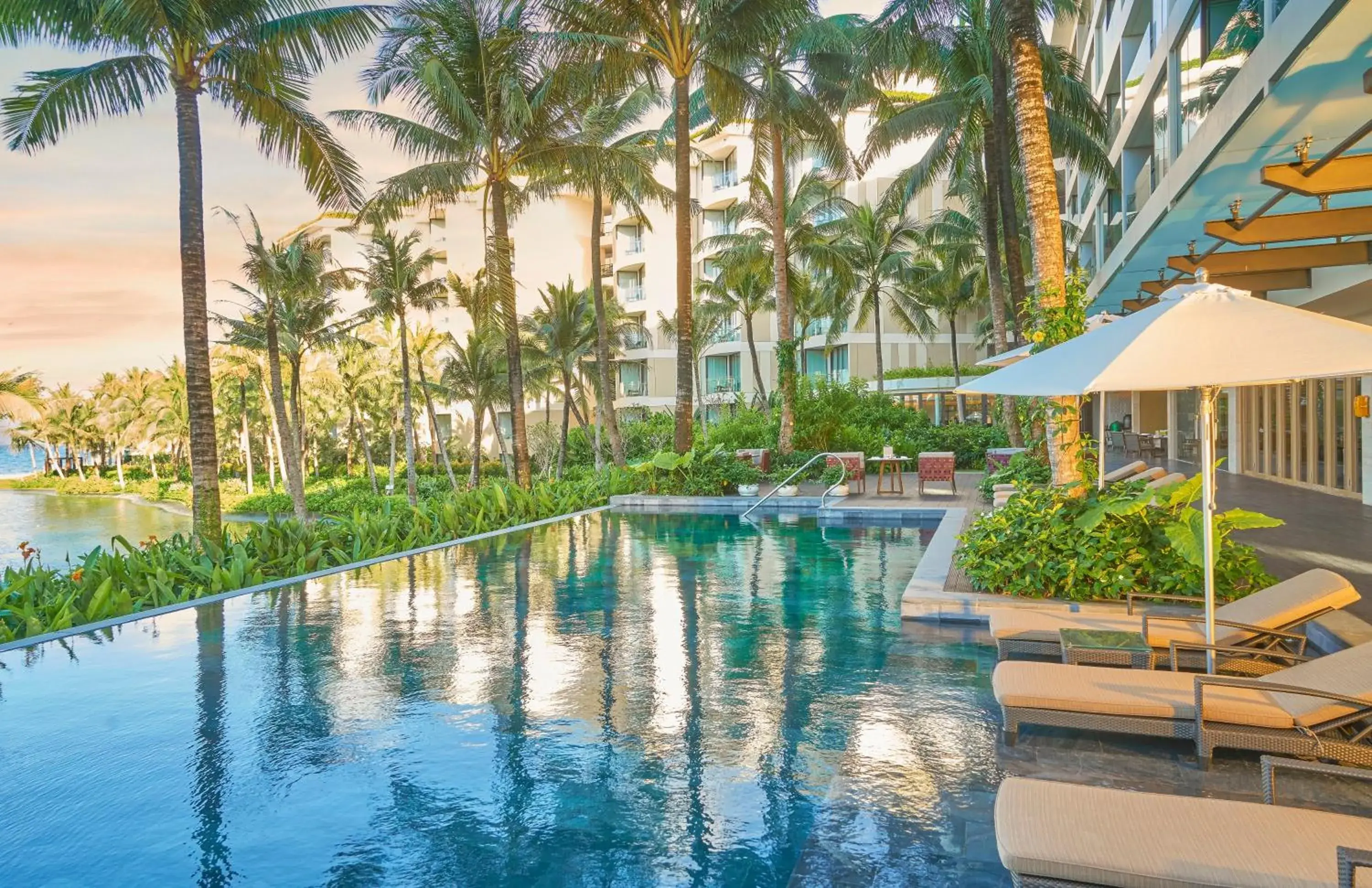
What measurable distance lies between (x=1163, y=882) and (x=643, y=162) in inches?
766

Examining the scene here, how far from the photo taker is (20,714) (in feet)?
19.5

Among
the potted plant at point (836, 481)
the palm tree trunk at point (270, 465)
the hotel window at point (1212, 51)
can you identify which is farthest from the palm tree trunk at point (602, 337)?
the palm tree trunk at point (270, 465)

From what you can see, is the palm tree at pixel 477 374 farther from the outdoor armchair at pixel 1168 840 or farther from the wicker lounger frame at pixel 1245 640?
the outdoor armchair at pixel 1168 840

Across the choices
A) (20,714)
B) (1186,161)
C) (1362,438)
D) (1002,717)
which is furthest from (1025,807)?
(1362,438)

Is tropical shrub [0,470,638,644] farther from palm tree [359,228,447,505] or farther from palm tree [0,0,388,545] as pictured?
palm tree [359,228,447,505]

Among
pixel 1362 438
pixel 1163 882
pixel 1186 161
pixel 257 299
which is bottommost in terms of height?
pixel 1163 882

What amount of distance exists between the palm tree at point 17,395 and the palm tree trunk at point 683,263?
36.0 metres

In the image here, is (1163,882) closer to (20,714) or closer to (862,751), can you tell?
(862,751)

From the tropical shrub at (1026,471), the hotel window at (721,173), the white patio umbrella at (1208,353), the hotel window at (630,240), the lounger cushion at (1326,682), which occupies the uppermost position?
the hotel window at (721,173)

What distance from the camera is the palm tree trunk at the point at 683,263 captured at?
17891mm

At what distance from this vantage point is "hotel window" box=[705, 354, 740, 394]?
4497 centimetres

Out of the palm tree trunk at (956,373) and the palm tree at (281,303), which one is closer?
the palm tree at (281,303)

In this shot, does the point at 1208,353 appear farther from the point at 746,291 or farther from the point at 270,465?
the point at 270,465

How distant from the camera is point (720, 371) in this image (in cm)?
4594
